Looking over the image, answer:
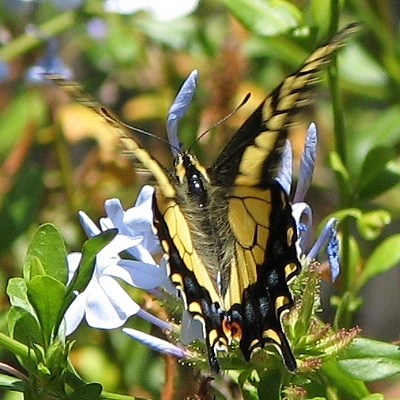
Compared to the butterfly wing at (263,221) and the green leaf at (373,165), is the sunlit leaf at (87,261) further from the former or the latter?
the green leaf at (373,165)

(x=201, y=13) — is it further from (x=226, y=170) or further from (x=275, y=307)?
(x=275, y=307)

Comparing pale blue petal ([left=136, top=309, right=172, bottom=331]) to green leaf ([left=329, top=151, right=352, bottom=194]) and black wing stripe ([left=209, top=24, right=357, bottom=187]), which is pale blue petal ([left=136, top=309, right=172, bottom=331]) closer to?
black wing stripe ([left=209, top=24, right=357, bottom=187])

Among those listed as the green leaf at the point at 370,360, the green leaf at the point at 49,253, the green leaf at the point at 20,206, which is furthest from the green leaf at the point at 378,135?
the green leaf at the point at 49,253

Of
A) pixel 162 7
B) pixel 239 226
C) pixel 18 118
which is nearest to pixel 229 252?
pixel 239 226

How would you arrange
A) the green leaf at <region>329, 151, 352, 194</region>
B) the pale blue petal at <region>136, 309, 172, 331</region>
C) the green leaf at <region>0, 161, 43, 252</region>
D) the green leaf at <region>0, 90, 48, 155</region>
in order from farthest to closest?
the green leaf at <region>0, 90, 48, 155</region>
the green leaf at <region>0, 161, 43, 252</region>
the green leaf at <region>329, 151, 352, 194</region>
the pale blue petal at <region>136, 309, 172, 331</region>

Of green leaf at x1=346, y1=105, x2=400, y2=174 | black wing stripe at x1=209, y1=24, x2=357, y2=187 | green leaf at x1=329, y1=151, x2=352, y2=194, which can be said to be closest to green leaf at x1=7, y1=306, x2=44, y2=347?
black wing stripe at x1=209, y1=24, x2=357, y2=187
